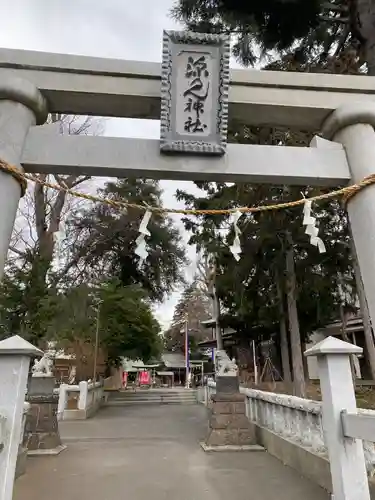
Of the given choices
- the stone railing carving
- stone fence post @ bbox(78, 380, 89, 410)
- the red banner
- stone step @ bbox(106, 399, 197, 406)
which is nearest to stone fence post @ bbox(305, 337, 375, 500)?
Answer: the stone railing carving

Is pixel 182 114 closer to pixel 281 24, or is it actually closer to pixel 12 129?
pixel 12 129

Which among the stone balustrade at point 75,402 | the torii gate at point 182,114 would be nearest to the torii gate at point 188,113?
the torii gate at point 182,114

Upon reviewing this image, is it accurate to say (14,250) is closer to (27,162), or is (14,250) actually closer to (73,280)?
(73,280)

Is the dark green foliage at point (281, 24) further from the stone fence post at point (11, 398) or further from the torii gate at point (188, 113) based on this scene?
the stone fence post at point (11, 398)

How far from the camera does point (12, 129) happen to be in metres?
3.22

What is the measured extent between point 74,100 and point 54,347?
580 inches

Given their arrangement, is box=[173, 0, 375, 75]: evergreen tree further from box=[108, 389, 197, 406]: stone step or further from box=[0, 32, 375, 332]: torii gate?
box=[108, 389, 197, 406]: stone step

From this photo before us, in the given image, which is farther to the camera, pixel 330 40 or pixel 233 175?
pixel 330 40

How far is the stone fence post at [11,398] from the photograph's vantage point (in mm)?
2666

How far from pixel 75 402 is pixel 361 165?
1259 centimetres

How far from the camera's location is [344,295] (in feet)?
53.6

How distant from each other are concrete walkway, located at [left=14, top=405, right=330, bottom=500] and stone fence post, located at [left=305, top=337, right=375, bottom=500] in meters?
1.21

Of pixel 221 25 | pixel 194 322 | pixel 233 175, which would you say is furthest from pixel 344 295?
pixel 194 322

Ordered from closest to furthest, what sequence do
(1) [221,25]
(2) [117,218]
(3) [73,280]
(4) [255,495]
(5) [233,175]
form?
(5) [233,175], (4) [255,495], (1) [221,25], (3) [73,280], (2) [117,218]
